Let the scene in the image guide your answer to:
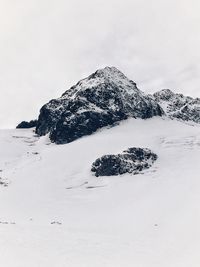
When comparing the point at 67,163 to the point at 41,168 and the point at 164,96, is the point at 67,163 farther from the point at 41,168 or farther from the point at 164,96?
the point at 164,96

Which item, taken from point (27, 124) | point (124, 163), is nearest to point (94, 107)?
point (27, 124)

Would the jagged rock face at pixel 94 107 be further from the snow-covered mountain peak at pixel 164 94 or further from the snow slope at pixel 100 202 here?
the snow-covered mountain peak at pixel 164 94

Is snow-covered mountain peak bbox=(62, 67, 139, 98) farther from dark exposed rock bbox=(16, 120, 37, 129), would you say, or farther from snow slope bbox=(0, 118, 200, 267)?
dark exposed rock bbox=(16, 120, 37, 129)

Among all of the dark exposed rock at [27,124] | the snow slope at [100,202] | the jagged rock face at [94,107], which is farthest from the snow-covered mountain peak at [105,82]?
the dark exposed rock at [27,124]

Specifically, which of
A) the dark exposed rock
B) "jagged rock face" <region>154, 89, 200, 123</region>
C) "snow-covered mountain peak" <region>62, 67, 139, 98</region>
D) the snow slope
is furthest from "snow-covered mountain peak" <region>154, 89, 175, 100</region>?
the dark exposed rock

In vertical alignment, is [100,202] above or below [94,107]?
below

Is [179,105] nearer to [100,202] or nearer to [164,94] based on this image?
[164,94]
